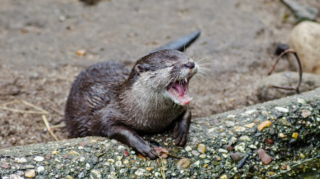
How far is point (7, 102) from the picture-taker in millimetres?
3650

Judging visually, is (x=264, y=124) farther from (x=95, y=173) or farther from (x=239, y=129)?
(x=95, y=173)

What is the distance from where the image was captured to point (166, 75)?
7.91 feet

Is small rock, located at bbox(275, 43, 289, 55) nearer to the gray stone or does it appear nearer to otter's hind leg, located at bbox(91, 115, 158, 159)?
the gray stone

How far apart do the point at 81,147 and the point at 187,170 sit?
0.68 m

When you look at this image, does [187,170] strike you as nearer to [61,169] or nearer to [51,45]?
[61,169]

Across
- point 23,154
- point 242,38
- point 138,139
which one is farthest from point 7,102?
point 242,38

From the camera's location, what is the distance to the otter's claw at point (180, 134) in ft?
8.62

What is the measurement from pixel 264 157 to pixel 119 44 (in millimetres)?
2490

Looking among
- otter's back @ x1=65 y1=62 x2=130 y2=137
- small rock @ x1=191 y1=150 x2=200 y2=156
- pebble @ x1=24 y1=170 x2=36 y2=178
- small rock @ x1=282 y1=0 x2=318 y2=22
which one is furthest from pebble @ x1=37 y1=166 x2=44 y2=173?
small rock @ x1=282 y1=0 x2=318 y2=22

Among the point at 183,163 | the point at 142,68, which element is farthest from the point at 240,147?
the point at 142,68

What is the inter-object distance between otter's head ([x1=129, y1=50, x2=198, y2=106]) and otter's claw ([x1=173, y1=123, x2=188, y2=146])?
290 mm

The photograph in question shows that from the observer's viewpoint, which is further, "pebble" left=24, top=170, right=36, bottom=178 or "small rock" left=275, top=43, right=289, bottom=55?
"small rock" left=275, top=43, right=289, bottom=55

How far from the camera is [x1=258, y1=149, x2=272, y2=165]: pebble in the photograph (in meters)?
2.68

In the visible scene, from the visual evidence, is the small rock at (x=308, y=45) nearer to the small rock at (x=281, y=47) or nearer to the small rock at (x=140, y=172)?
the small rock at (x=281, y=47)
